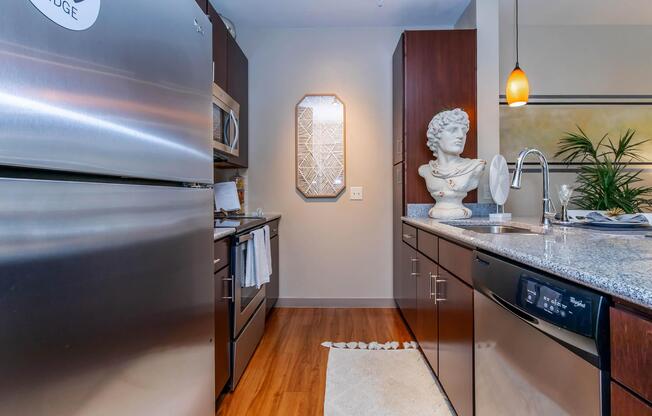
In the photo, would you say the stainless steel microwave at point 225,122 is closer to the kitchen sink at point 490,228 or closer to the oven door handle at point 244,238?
the oven door handle at point 244,238

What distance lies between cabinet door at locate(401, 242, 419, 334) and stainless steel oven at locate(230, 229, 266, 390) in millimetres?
1071

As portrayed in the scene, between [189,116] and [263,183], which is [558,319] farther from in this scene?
[263,183]

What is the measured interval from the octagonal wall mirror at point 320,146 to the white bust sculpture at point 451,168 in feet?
3.03

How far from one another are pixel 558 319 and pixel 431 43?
2.45 meters

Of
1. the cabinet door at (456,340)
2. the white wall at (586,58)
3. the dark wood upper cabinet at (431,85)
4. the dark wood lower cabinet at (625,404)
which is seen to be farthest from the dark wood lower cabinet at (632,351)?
the white wall at (586,58)

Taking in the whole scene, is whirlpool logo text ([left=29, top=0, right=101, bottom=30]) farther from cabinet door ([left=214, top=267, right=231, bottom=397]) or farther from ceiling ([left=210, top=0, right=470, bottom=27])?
ceiling ([left=210, top=0, right=470, bottom=27])

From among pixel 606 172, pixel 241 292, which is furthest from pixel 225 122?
pixel 606 172

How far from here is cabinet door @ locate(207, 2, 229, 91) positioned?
2141 millimetres

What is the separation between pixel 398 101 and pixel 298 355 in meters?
2.16

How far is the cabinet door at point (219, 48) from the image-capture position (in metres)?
2.14

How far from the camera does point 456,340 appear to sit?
4.72ft

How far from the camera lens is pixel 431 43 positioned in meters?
2.60

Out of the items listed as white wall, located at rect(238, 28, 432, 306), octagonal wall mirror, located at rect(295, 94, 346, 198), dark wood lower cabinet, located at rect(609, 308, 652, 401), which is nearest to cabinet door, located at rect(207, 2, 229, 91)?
white wall, located at rect(238, 28, 432, 306)

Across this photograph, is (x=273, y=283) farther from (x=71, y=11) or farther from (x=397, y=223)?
(x=71, y=11)
